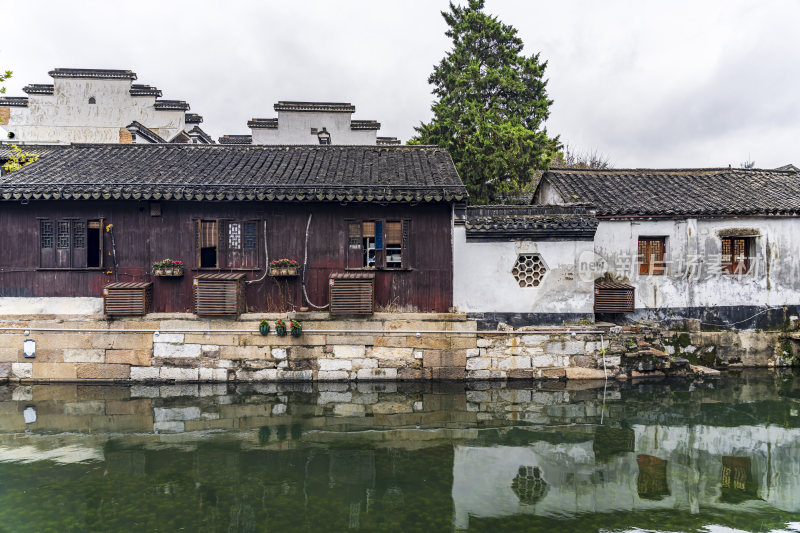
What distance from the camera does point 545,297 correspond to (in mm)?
11453

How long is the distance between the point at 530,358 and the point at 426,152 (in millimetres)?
6383

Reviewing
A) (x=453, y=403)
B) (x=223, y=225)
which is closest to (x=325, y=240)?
(x=223, y=225)

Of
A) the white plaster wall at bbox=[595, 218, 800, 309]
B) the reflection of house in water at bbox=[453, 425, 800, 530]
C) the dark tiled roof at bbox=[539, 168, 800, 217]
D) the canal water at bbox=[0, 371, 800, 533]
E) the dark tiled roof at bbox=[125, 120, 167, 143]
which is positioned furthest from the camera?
the dark tiled roof at bbox=[125, 120, 167, 143]

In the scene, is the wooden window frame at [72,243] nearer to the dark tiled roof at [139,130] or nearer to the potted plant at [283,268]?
the potted plant at [283,268]

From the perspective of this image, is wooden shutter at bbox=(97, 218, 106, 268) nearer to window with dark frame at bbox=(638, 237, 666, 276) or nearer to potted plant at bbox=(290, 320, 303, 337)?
potted plant at bbox=(290, 320, 303, 337)

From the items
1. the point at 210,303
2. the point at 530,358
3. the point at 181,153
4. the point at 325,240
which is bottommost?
the point at 530,358

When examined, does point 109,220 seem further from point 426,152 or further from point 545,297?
point 545,297

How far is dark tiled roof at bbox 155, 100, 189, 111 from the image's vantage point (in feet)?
67.4

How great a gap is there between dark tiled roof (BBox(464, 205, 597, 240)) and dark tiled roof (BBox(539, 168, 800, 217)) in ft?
4.36

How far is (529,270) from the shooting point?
11.5 m

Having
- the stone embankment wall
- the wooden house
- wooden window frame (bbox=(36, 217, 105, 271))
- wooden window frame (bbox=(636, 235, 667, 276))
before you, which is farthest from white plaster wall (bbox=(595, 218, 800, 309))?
wooden window frame (bbox=(36, 217, 105, 271))

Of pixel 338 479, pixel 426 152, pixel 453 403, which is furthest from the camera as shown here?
pixel 426 152

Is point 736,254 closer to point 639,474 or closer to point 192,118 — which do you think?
point 639,474

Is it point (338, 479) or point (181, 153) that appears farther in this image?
point (181, 153)
